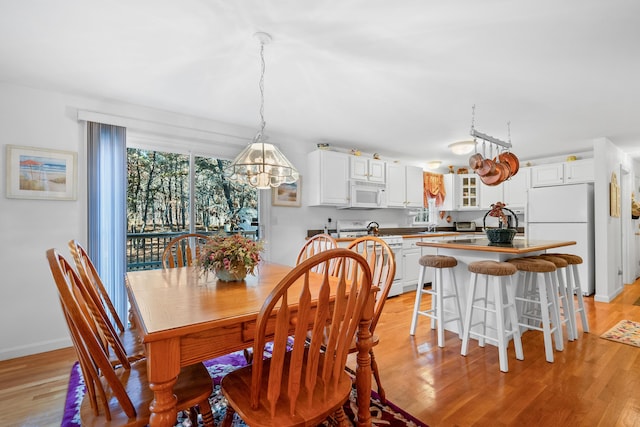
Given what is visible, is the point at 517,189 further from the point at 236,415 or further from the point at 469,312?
the point at 236,415

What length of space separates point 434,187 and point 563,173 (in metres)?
1.92

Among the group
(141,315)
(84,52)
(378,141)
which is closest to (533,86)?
(378,141)

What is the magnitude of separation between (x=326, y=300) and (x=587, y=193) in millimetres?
4915

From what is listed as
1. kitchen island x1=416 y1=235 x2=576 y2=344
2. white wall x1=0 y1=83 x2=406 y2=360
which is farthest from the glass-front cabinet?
white wall x1=0 y1=83 x2=406 y2=360

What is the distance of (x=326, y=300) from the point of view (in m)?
1.04

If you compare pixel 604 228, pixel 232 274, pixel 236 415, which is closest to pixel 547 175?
pixel 604 228

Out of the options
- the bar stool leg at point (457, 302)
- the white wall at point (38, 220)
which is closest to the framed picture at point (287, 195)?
the white wall at point (38, 220)

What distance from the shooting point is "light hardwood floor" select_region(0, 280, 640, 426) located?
1729 millimetres

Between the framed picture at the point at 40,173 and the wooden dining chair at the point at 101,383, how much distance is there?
192cm

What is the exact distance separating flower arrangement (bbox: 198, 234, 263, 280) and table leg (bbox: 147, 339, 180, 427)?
0.65m

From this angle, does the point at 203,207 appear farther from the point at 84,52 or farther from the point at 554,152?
the point at 554,152

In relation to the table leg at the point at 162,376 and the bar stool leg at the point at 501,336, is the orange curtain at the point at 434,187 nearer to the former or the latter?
the bar stool leg at the point at 501,336

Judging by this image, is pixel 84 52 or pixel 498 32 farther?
pixel 84 52

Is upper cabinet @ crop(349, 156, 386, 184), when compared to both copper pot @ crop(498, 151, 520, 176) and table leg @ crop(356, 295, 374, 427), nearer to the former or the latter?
copper pot @ crop(498, 151, 520, 176)
